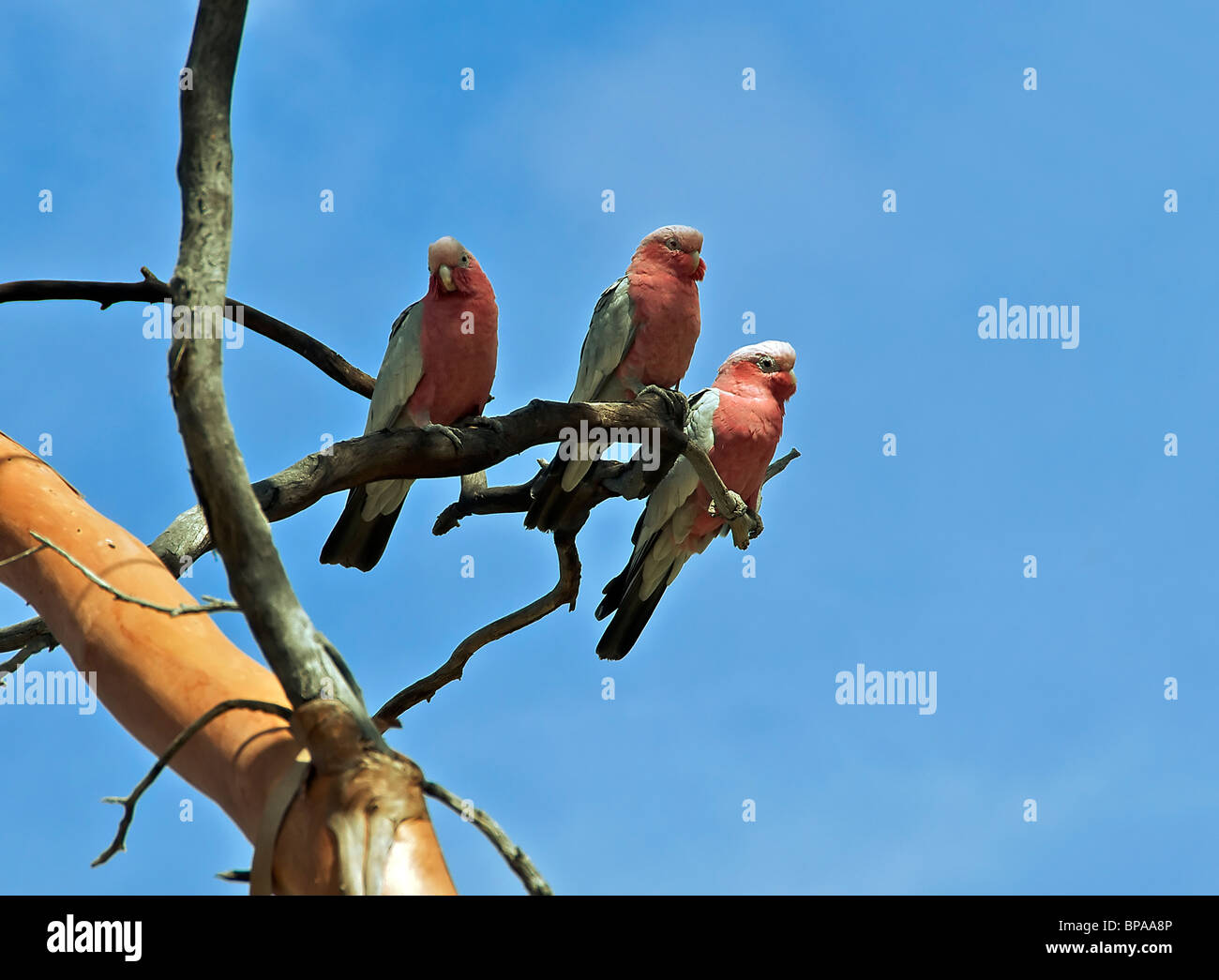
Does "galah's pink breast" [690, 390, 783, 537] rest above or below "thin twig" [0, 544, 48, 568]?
above

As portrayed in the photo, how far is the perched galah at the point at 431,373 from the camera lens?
6.68 m

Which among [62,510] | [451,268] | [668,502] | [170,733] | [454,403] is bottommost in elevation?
[170,733]

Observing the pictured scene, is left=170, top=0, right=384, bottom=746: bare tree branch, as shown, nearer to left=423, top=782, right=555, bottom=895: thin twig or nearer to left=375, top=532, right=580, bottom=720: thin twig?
left=423, top=782, right=555, bottom=895: thin twig

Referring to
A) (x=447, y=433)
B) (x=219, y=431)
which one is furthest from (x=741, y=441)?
(x=219, y=431)

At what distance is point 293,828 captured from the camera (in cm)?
251

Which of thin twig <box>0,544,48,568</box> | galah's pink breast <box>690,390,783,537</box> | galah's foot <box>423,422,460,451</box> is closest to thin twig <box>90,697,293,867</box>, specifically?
thin twig <box>0,544,48,568</box>

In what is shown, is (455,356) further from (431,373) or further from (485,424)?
(485,424)

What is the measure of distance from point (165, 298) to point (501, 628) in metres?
2.69

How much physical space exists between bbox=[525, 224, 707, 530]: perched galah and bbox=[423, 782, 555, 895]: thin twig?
4.56 meters

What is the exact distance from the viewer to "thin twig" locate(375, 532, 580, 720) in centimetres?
707
